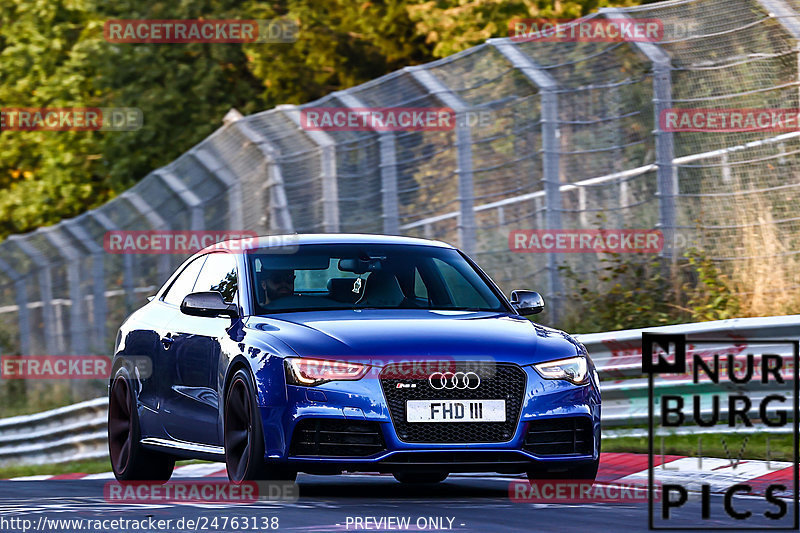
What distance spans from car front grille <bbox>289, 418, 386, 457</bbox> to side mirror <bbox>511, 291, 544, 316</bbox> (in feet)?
6.47

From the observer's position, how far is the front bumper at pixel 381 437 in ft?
31.3

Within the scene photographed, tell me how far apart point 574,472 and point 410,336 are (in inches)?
47.7

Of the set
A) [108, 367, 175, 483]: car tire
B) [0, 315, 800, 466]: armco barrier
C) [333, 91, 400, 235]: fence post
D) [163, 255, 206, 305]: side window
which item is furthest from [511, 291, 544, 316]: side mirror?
[333, 91, 400, 235]: fence post

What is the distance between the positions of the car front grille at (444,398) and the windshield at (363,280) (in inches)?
49.0

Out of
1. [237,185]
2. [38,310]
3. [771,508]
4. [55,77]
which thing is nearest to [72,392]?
[38,310]

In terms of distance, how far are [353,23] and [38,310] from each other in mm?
8652

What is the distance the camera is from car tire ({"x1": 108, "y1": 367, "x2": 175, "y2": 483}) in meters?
12.2

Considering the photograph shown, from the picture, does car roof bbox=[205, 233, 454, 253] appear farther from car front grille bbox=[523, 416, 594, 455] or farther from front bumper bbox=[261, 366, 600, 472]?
car front grille bbox=[523, 416, 594, 455]

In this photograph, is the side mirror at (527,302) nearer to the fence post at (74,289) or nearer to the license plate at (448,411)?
the license plate at (448,411)

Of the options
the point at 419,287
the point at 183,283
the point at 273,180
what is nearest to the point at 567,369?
the point at 419,287

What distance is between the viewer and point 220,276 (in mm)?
11477

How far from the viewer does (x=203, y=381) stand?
35.6 ft

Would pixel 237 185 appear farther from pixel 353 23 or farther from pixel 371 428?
pixel 353 23

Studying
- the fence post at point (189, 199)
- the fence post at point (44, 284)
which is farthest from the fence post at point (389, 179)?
the fence post at point (44, 284)
